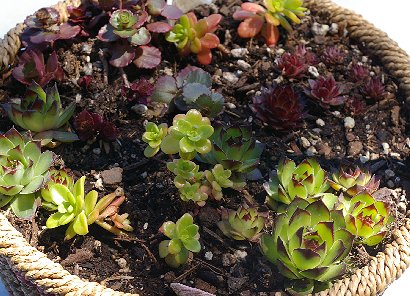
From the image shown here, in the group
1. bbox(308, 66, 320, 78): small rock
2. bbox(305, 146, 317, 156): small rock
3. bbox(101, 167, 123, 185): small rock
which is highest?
bbox(308, 66, 320, 78): small rock

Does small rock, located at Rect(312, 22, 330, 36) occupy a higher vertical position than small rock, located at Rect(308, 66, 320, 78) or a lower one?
higher

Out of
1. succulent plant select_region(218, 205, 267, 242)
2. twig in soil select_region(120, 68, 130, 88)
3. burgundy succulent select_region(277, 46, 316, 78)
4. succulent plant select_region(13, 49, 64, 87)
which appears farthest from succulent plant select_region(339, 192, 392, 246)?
succulent plant select_region(13, 49, 64, 87)

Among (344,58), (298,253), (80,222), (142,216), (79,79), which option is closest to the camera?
(298,253)

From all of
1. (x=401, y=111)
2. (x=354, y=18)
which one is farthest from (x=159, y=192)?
(x=354, y=18)

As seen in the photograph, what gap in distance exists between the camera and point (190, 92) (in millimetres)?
2072

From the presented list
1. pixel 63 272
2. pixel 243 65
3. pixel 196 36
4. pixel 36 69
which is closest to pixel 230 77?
pixel 243 65

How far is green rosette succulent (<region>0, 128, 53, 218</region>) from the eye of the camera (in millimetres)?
1801

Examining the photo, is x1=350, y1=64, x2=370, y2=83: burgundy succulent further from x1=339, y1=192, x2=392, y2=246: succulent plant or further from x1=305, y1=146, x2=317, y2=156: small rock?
x1=339, y1=192, x2=392, y2=246: succulent plant

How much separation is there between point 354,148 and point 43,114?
Result: 0.94 meters

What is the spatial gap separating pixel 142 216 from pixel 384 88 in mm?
947

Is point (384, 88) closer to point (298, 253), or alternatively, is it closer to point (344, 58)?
point (344, 58)

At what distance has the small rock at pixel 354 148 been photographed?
6.95 feet

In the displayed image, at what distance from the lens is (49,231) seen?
6.08ft

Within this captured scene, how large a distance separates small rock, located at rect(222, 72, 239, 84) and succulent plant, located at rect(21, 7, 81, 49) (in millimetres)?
497
